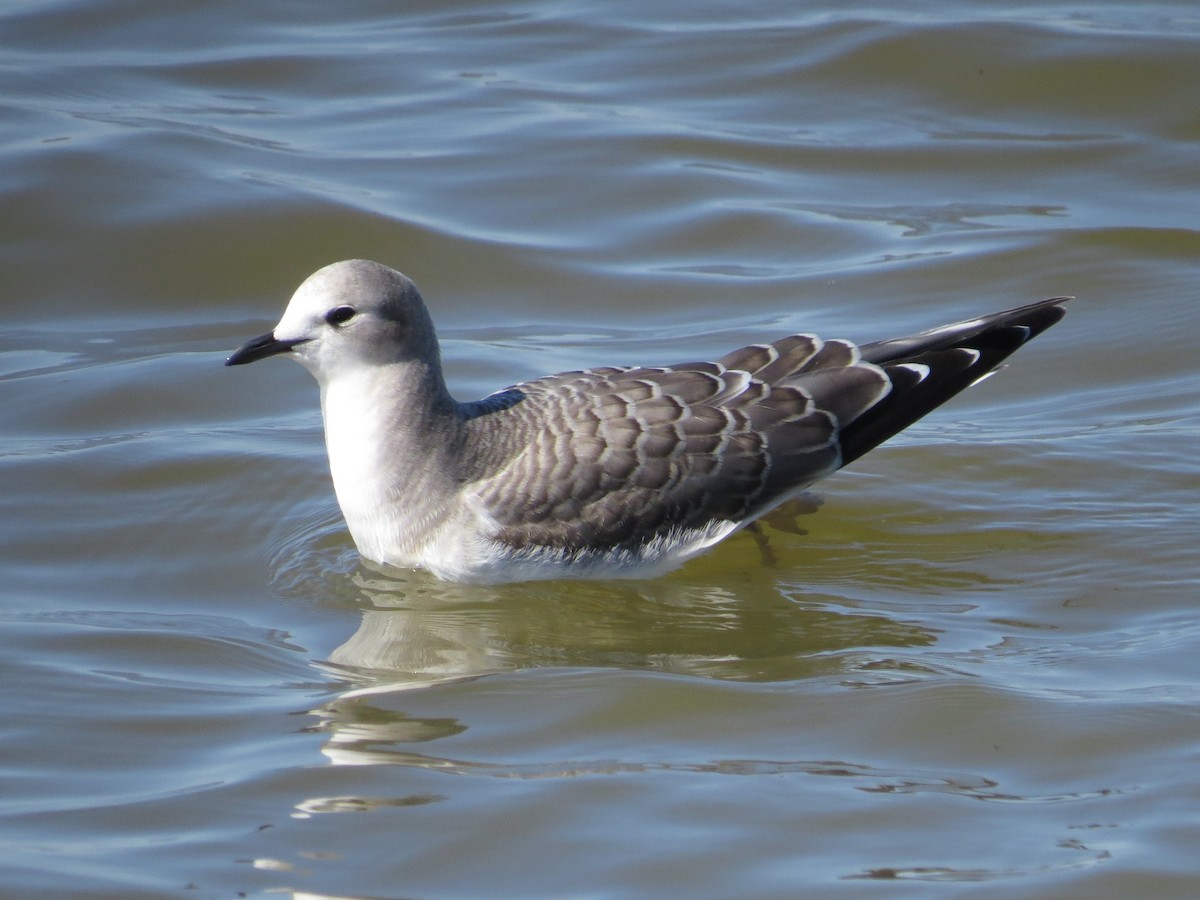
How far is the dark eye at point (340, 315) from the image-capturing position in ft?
22.5

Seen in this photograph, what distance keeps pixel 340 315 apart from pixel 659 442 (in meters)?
1.40

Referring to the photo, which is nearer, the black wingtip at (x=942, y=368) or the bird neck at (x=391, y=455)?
the bird neck at (x=391, y=455)

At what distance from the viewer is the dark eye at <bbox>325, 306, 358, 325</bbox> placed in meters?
6.86

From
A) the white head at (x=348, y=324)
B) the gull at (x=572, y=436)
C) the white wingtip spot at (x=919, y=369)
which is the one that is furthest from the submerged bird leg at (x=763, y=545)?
the white head at (x=348, y=324)

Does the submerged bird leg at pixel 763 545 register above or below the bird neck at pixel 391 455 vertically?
below

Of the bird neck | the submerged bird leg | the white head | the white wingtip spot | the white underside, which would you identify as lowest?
the submerged bird leg

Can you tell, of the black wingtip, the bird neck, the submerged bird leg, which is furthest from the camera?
the submerged bird leg

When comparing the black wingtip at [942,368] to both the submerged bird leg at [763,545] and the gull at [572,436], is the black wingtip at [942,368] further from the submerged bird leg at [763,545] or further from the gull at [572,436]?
the submerged bird leg at [763,545]

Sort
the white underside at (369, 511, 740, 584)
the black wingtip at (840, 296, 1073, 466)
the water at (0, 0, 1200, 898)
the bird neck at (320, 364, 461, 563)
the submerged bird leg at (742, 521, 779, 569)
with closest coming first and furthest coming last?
the water at (0, 0, 1200, 898)
the white underside at (369, 511, 740, 584)
the bird neck at (320, 364, 461, 563)
the black wingtip at (840, 296, 1073, 466)
the submerged bird leg at (742, 521, 779, 569)

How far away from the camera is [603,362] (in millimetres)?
9188

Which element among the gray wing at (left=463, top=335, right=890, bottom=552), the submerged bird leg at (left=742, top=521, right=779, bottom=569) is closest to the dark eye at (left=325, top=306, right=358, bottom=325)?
the gray wing at (left=463, top=335, right=890, bottom=552)

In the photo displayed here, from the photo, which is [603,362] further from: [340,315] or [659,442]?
[340,315]

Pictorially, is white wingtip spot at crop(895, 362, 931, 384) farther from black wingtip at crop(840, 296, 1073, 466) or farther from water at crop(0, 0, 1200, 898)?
water at crop(0, 0, 1200, 898)

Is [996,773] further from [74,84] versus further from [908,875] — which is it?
[74,84]
